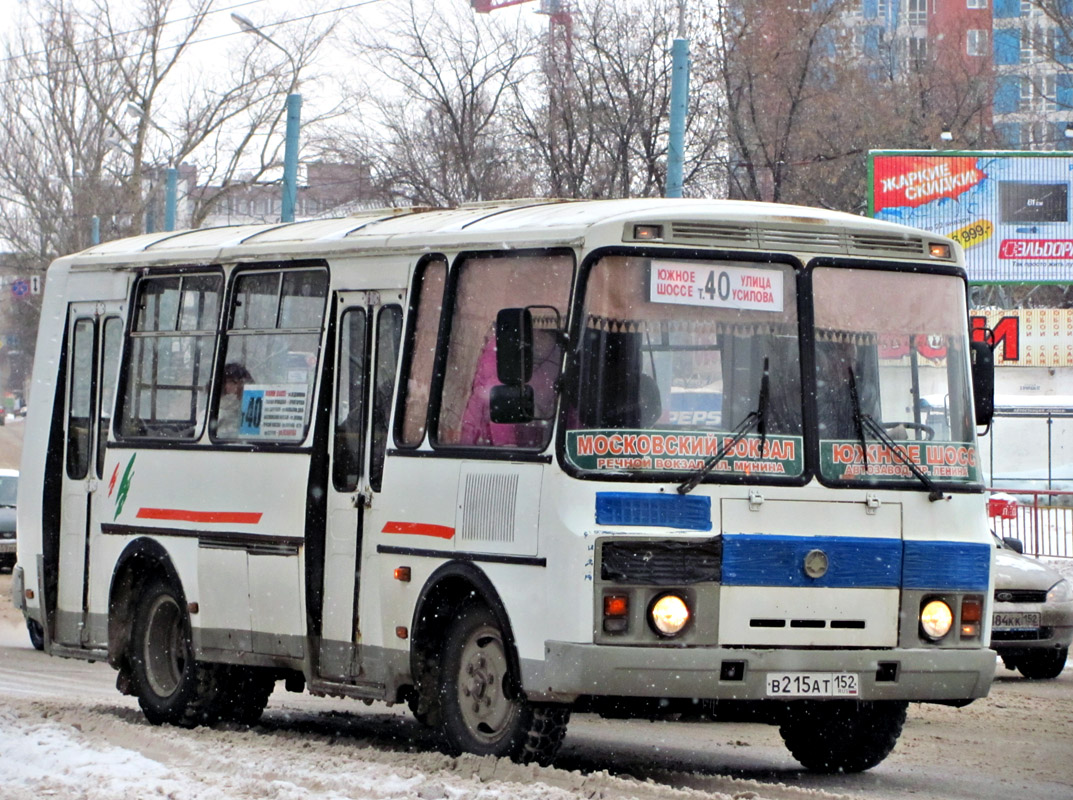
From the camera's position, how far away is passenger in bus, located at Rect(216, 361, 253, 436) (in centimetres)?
1066

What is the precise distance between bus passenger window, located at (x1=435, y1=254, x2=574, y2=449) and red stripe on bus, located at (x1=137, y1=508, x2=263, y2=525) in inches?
69.7

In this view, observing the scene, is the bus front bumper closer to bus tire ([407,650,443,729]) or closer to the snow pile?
the snow pile

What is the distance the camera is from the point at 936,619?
852 centimetres

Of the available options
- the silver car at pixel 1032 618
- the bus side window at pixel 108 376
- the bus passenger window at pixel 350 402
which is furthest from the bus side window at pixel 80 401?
the silver car at pixel 1032 618

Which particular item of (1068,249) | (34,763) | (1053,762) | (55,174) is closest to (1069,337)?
(1068,249)

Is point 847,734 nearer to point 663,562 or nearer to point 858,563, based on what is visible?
A: point 858,563

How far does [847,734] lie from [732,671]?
158 cm

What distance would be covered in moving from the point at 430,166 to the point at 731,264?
103ft

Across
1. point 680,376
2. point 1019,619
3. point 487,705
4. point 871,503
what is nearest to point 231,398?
point 487,705

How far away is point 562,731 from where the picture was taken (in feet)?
27.7

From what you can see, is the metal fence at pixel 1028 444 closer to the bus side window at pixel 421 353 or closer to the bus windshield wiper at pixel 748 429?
the bus side window at pixel 421 353

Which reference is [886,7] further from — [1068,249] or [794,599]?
[794,599]

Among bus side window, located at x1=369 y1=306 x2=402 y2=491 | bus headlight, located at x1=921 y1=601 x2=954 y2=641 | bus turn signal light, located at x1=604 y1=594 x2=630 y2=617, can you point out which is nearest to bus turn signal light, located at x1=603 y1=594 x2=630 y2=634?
bus turn signal light, located at x1=604 y1=594 x2=630 y2=617

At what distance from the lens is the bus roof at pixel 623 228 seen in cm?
837
